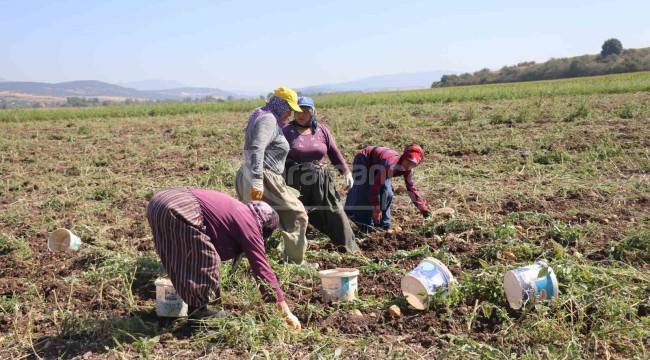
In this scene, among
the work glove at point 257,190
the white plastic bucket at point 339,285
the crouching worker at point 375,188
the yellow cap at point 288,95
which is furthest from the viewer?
the crouching worker at point 375,188

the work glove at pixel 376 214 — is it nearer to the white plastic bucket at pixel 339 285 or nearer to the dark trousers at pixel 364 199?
the dark trousers at pixel 364 199

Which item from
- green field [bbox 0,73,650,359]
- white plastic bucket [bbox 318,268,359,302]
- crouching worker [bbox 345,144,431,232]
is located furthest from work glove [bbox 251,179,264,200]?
crouching worker [bbox 345,144,431,232]

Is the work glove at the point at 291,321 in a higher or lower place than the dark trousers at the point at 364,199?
lower

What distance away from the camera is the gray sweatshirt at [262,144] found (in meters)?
4.37

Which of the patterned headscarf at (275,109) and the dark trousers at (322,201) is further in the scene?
the dark trousers at (322,201)

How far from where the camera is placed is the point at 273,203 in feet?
15.3

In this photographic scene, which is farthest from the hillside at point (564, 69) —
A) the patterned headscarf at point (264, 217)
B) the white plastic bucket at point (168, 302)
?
the white plastic bucket at point (168, 302)

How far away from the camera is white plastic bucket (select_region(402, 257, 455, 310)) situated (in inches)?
143

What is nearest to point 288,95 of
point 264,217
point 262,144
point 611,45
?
point 262,144

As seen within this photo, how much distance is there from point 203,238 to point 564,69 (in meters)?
50.2

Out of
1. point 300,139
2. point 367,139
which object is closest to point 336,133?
point 367,139

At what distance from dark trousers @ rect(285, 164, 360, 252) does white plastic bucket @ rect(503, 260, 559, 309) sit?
5.71 ft

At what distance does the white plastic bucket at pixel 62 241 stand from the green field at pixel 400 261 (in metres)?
0.11

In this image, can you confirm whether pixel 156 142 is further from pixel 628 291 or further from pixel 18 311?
pixel 628 291
